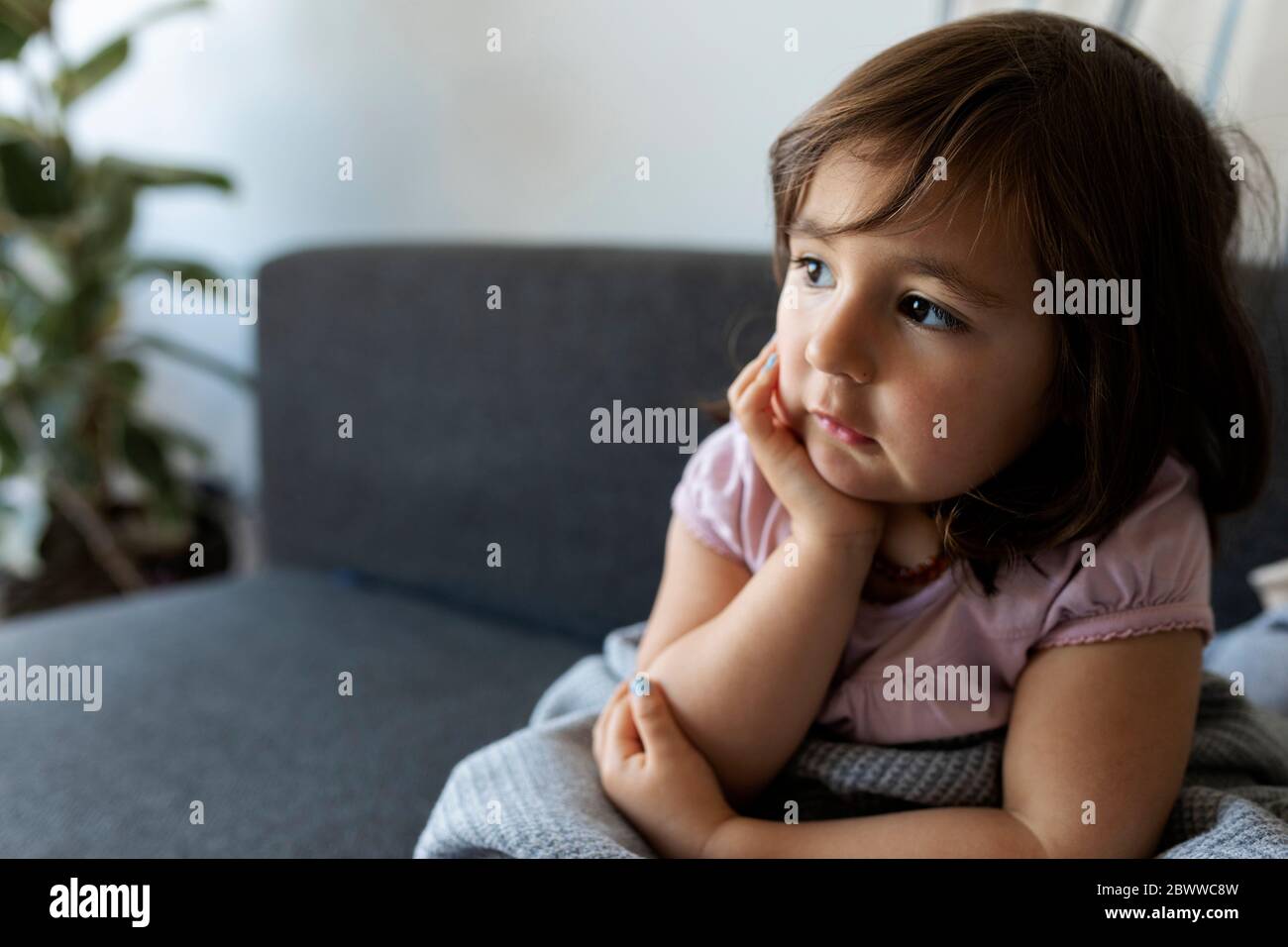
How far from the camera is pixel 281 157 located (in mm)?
1729

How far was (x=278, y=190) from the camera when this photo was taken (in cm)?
176

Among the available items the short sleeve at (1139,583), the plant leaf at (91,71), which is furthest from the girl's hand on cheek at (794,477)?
the plant leaf at (91,71)

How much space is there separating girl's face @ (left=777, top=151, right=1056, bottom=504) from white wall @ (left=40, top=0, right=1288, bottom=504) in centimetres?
24

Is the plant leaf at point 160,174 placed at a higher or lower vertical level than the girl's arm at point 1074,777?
higher

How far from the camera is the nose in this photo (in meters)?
0.60

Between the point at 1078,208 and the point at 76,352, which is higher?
the point at 1078,208

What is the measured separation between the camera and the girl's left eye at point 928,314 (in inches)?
23.8

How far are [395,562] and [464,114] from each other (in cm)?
57

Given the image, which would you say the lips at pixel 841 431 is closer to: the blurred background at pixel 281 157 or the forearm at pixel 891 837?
the forearm at pixel 891 837

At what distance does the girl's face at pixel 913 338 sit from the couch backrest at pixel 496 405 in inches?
15.5

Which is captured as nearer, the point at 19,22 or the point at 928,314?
the point at 928,314

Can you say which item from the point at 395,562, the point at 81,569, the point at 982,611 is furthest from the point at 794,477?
the point at 81,569

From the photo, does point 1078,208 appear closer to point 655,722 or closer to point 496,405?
point 655,722

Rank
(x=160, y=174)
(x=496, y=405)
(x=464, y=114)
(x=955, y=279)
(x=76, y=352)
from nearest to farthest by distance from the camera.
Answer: (x=955, y=279)
(x=496, y=405)
(x=464, y=114)
(x=160, y=174)
(x=76, y=352)
